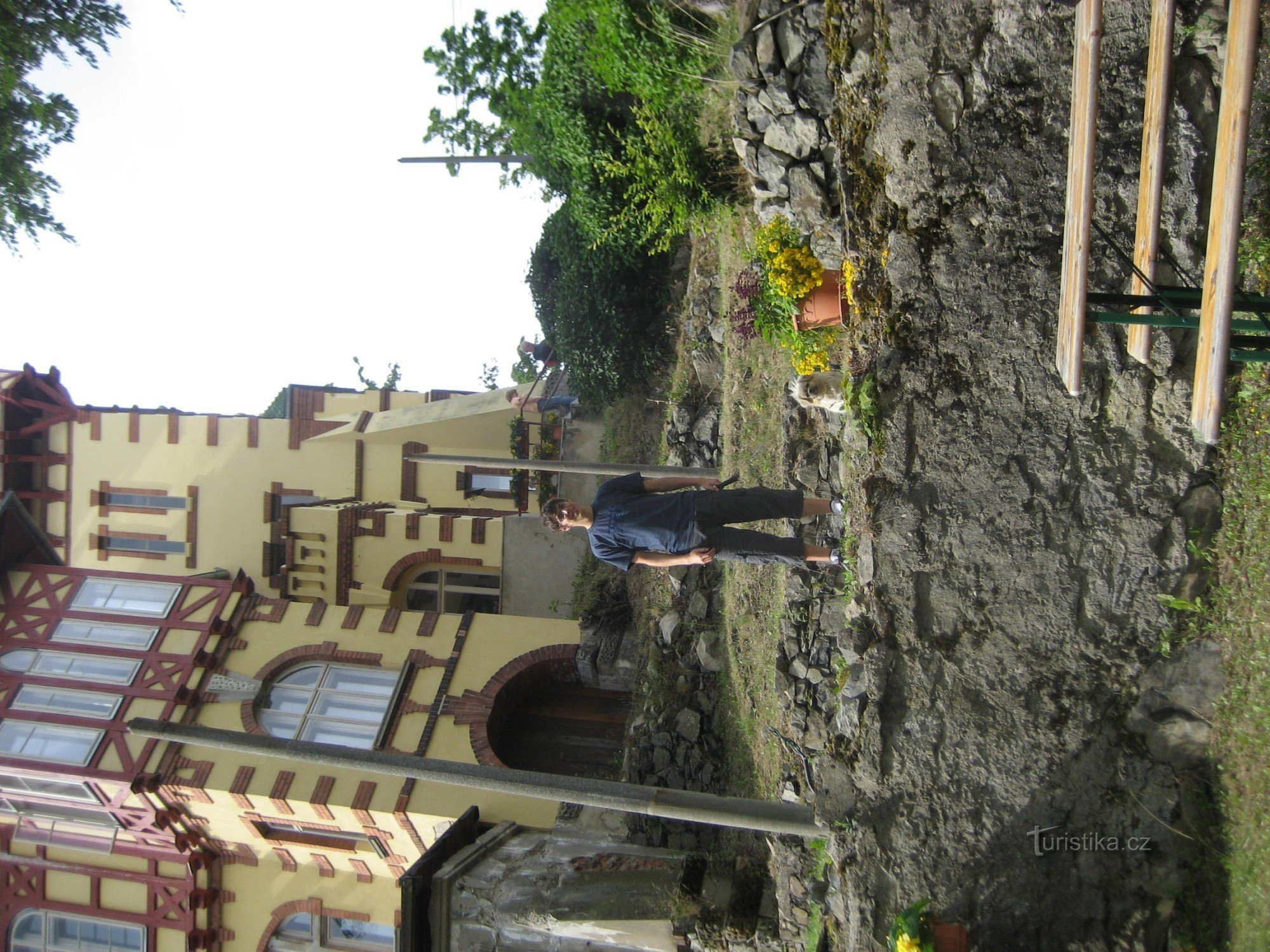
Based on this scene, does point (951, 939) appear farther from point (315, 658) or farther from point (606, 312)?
point (606, 312)

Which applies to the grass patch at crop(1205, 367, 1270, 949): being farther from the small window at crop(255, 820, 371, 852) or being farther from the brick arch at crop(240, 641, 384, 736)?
the small window at crop(255, 820, 371, 852)

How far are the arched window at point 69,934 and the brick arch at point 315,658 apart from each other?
13.7 feet

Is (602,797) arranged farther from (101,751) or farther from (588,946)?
(101,751)

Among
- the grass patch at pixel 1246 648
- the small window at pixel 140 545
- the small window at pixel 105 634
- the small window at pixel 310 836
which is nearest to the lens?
the grass patch at pixel 1246 648

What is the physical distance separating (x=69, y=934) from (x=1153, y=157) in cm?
1601

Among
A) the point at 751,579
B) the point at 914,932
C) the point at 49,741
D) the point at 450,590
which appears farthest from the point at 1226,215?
the point at 49,741

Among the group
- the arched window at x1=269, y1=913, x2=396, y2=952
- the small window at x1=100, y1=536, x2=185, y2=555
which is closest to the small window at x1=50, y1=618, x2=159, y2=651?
the small window at x1=100, y1=536, x2=185, y2=555

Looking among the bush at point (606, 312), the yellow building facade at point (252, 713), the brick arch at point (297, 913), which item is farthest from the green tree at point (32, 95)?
the brick arch at point (297, 913)

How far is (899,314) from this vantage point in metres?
4.42

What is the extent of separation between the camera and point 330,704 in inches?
414

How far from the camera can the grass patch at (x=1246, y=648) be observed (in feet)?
11.6

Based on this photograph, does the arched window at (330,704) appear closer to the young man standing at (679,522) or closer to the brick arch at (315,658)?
the brick arch at (315,658)

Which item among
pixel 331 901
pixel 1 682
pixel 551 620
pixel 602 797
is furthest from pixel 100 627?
pixel 602 797

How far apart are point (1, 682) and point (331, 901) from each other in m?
5.41
